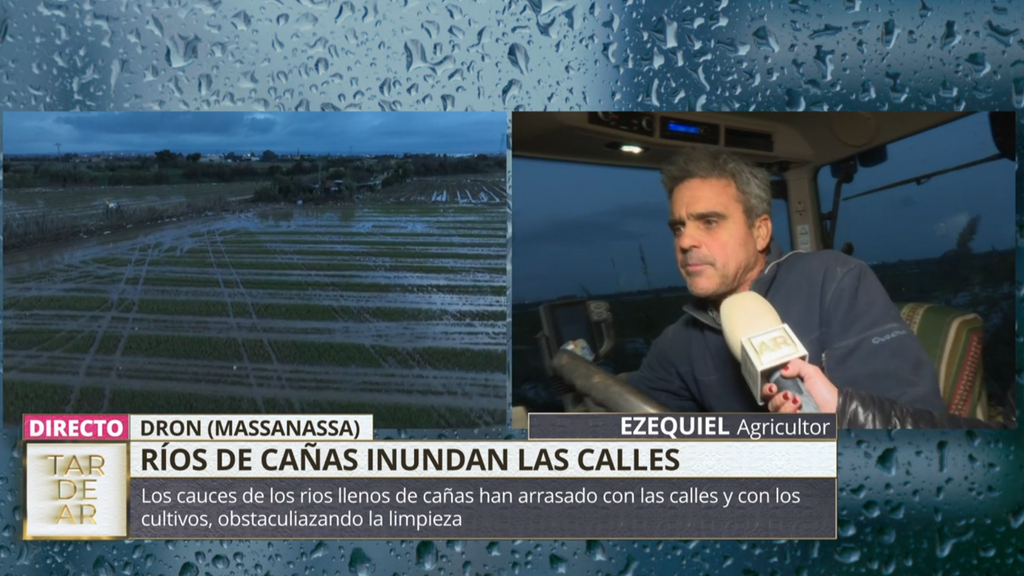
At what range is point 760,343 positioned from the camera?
3635 mm

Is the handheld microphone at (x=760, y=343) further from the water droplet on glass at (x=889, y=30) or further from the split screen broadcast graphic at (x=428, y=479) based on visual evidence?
the water droplet on glass at (x=889, y=30)

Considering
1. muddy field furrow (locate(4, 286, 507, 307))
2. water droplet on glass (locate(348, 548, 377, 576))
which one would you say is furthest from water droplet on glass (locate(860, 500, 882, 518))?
water droplet on glass (locate(348, 548, 377, 576))

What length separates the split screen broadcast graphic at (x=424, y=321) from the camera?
12.2 ft

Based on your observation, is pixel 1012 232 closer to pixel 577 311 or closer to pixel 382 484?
pixel 577 311

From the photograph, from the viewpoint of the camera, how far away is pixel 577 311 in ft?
12.2

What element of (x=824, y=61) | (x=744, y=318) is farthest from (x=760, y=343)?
(x=824, y=61)

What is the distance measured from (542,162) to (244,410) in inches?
46.8

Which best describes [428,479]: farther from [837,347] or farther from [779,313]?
[837,347]

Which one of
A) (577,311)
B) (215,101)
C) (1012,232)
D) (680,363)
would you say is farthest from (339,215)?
(1012,232)

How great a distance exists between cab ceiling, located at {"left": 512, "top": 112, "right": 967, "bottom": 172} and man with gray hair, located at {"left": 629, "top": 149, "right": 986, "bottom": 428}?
8cm

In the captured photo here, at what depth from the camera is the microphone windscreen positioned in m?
3.65
